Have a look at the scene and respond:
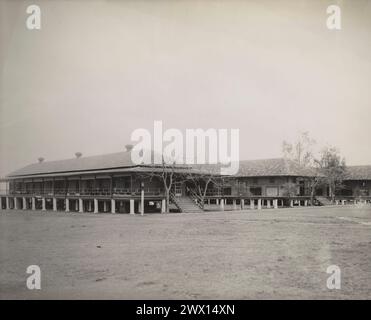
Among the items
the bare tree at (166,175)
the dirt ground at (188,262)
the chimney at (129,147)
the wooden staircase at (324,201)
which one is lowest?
the wooden staircase at (324,201)

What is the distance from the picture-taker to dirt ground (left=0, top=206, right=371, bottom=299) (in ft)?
32.2

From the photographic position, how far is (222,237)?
14789mm

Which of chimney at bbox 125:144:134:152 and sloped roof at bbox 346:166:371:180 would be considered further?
sloped roof at bbox 346:166:371:180

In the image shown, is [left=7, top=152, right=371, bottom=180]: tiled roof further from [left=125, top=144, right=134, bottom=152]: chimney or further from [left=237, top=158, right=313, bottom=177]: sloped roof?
[left=125, top=144, right=134, bottom=152]: chimney

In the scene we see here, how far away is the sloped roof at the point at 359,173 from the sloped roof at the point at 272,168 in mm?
7536

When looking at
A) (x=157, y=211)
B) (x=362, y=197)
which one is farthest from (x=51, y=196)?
(x=362, y=197)

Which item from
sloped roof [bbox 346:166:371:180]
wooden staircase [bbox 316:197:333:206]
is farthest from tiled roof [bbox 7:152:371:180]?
wooden staircase [bbox 316:197:333:206]

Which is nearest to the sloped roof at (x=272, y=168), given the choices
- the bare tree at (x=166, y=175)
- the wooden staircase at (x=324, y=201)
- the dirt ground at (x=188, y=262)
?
the wooden staircase at (x=324, y=201)

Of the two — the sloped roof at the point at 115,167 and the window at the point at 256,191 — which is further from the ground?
the sloped roof at the point at 115,167

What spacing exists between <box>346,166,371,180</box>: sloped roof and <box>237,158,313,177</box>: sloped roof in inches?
297

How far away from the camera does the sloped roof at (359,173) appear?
4409 centimetres

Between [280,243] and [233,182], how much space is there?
24812 mm

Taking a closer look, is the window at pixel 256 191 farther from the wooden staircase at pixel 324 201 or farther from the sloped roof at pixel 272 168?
the wooden staircase at pixel 324 201
